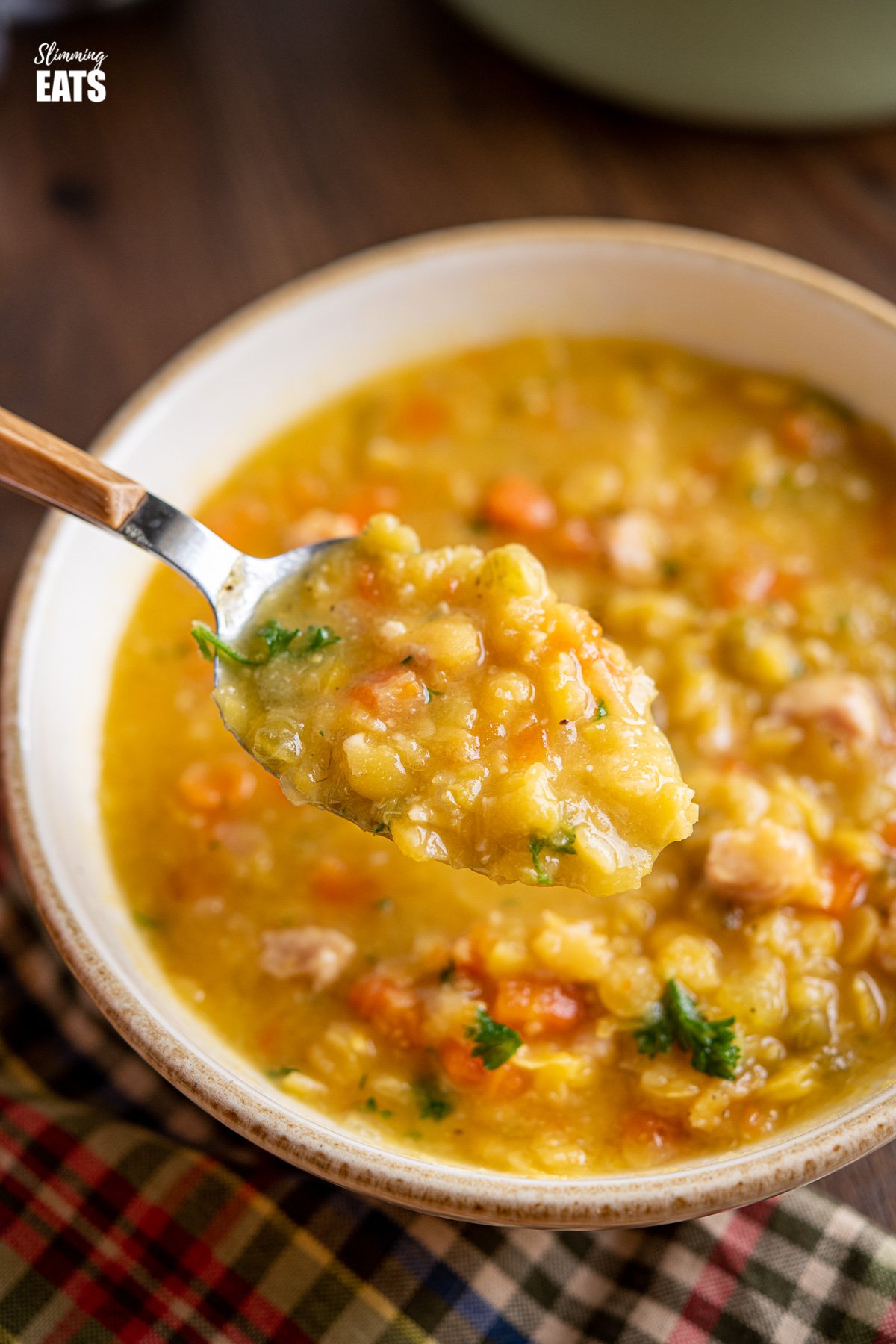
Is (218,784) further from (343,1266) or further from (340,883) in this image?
(343,1266)

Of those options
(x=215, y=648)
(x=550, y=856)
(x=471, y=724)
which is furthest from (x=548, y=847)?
(x=215, y=648)

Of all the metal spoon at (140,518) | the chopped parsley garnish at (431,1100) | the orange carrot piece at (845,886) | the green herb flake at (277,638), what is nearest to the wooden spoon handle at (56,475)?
the metal spoon at (140,518)

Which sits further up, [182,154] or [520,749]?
[520,749]

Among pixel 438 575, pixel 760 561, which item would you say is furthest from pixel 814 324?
pixel 438 575

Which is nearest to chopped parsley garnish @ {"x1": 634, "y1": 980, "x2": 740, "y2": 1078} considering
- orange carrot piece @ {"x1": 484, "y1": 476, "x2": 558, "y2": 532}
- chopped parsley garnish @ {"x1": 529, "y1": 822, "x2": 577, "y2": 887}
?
chopped parsley garnish @ {"x1": 529, "y1": 822, "x2": 577, "y2": 887}

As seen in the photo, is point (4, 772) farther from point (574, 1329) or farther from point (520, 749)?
point (574, 1329)

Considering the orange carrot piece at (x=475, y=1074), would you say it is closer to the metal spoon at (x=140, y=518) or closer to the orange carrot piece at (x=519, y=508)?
the metal spoon at (x=140, y=518)
